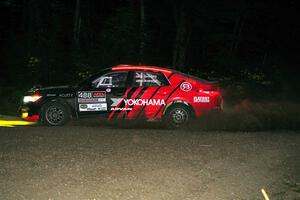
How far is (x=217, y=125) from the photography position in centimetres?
1114

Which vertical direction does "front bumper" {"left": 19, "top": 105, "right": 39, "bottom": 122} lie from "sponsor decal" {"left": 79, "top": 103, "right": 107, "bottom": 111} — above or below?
below

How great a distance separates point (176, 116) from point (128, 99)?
1295 mm

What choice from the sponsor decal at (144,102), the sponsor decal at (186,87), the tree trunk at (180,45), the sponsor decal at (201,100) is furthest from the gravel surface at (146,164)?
the tree trunk at (180,45)

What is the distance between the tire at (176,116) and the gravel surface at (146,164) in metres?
0.95

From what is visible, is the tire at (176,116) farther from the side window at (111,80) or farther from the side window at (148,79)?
the side window at (111,80)

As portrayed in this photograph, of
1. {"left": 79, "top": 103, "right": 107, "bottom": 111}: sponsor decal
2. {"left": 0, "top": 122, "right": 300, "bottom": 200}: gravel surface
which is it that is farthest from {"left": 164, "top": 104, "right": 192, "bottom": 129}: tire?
{"left": 79, "top": 103, "right": 107, "bottom": 111}: sponsor decal

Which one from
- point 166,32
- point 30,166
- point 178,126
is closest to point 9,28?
point 166,32

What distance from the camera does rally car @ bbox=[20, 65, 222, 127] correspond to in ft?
35.7

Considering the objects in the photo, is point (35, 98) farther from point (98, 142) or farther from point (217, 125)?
point (217, 125)

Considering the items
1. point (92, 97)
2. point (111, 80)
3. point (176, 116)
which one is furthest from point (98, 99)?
point (176, 116)

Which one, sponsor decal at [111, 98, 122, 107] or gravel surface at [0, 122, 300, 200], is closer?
gravel surface at [0, 122, 300, 200]

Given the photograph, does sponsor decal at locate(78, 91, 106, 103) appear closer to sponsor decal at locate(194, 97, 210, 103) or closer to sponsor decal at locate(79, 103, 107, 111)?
sponsor decal at locate(79, 103, 107, 111)

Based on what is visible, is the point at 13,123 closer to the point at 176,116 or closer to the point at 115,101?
the point at 115,101

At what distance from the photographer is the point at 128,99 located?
10867 millimetres
